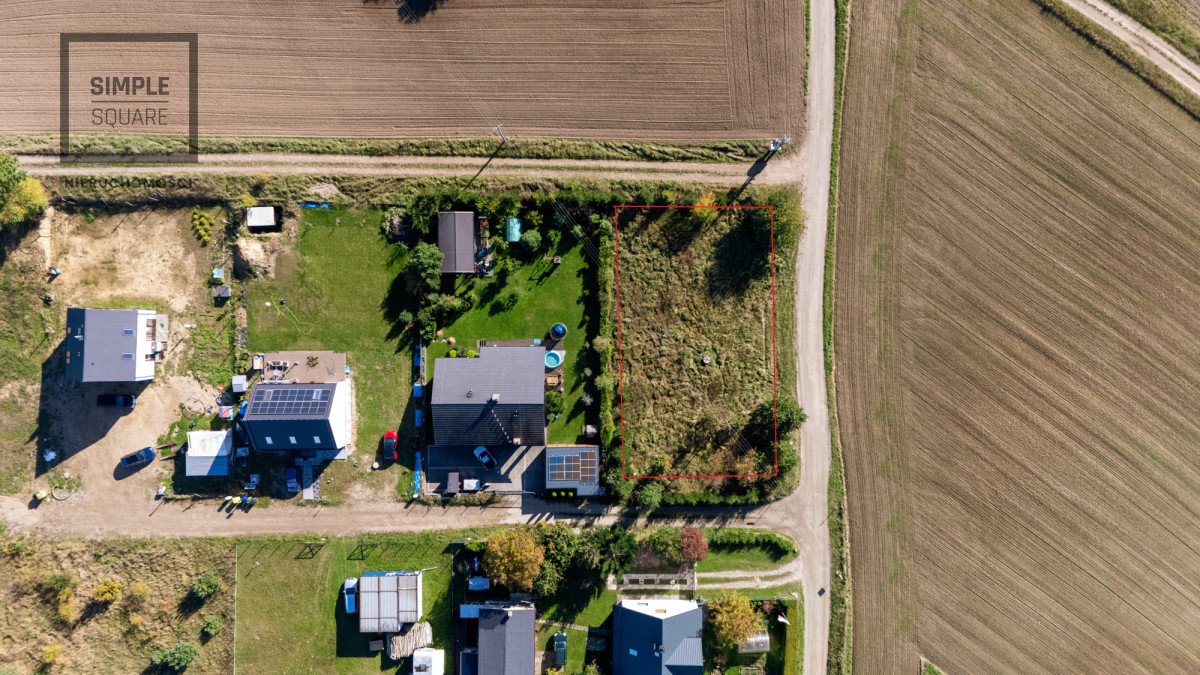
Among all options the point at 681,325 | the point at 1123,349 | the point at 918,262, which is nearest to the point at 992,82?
the point at 918,262

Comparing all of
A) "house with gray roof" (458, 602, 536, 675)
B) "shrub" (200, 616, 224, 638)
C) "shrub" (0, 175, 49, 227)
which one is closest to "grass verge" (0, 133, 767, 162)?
"shrub" (0, 175, 49, 227)

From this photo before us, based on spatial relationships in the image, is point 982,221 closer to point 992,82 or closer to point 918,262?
point 918,262

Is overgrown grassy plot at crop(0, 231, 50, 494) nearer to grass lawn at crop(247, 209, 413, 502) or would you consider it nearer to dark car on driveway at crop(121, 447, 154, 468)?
dark car on driveway at crop(121, 447, 154, 468)

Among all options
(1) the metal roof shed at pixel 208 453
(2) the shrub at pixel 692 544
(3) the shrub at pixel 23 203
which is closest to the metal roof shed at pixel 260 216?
(3) the shrub at pixel 23 203

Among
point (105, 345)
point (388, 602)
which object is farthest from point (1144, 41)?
point (105, 345)

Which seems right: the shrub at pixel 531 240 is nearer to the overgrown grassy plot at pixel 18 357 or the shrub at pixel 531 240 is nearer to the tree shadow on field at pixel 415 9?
the tree shadow on field at pixel 415 9
